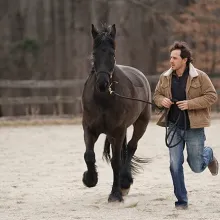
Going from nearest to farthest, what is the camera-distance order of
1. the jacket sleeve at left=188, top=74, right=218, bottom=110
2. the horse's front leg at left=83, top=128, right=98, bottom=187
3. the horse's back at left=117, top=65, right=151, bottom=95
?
the jacket sleeve at left=188, top=74, right=218, bottom=110 → the horse's front leg at left=83, top=128, right=98, bottom=187 → the horse's back at left=117, top=65, right=151, bottom=95

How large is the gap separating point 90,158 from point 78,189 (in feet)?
3.46

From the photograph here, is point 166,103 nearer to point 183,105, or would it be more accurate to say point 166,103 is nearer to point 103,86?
point 183,105

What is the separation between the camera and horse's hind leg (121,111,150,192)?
8.17 m

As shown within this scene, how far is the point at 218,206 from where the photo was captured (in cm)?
705

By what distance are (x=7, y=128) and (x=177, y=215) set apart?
12628mm

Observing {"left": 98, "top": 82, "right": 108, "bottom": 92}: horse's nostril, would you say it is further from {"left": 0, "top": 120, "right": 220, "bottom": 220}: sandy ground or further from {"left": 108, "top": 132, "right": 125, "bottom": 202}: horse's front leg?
{"left": 0, "top": 120, "right": 220, "bottom": 220}: sandy ground

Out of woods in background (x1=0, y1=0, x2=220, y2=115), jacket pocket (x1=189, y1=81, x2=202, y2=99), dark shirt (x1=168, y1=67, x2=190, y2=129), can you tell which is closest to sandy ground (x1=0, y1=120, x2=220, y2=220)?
dark shirt (x1=168, y1=67, x2=190, y2=129)

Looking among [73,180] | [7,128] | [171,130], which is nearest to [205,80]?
[171,130]

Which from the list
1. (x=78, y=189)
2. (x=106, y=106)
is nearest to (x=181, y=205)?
(x=106, y=106)

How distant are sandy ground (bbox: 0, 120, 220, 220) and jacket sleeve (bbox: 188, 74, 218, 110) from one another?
1.04 meters

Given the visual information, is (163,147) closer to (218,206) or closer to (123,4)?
(218,206)

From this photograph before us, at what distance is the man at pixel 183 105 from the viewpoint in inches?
264

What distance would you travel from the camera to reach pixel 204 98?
6.65 m

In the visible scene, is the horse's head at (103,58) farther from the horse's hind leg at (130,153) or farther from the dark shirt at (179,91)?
the horse's hind leg at (130,153)
